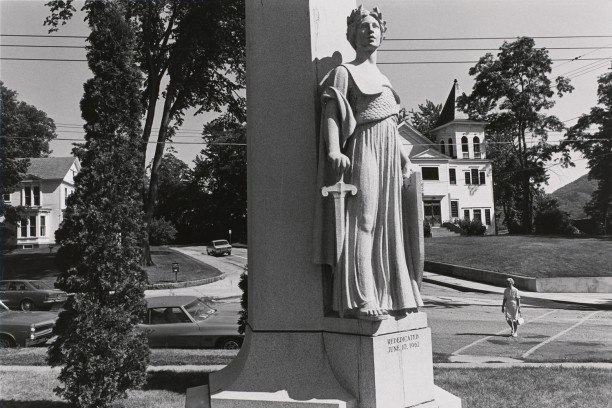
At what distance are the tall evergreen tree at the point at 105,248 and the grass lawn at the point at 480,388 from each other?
0.61 m

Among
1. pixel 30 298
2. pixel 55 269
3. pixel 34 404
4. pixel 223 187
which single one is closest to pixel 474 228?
pixel 223 187

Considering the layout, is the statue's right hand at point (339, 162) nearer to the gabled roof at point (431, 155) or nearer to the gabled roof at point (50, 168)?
the gabled roof at point (431, 155)

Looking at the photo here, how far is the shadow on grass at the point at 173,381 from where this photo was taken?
25.4 feet

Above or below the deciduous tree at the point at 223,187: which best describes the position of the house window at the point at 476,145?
above

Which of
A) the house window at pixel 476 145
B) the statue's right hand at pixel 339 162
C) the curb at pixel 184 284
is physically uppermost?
the house window at pixel 476 145

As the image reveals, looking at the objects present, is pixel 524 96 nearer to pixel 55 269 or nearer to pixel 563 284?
pixel 563 284

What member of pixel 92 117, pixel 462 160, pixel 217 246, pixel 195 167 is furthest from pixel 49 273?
pixel 462 160

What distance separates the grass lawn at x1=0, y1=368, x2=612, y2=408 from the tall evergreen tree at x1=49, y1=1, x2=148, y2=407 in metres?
0.61

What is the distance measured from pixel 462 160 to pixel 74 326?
5439 cm

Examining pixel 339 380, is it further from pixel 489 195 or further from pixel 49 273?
pixel 489 195

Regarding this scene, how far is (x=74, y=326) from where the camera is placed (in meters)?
6.64

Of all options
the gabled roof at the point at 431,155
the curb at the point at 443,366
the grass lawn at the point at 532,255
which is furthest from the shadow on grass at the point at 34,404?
the gabled roof at the point at 431,155

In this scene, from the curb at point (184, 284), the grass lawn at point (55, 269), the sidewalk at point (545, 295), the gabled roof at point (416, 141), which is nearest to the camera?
the sidewalk at point (545, 295)

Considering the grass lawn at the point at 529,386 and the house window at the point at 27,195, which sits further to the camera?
the house window at the point at 27,195
